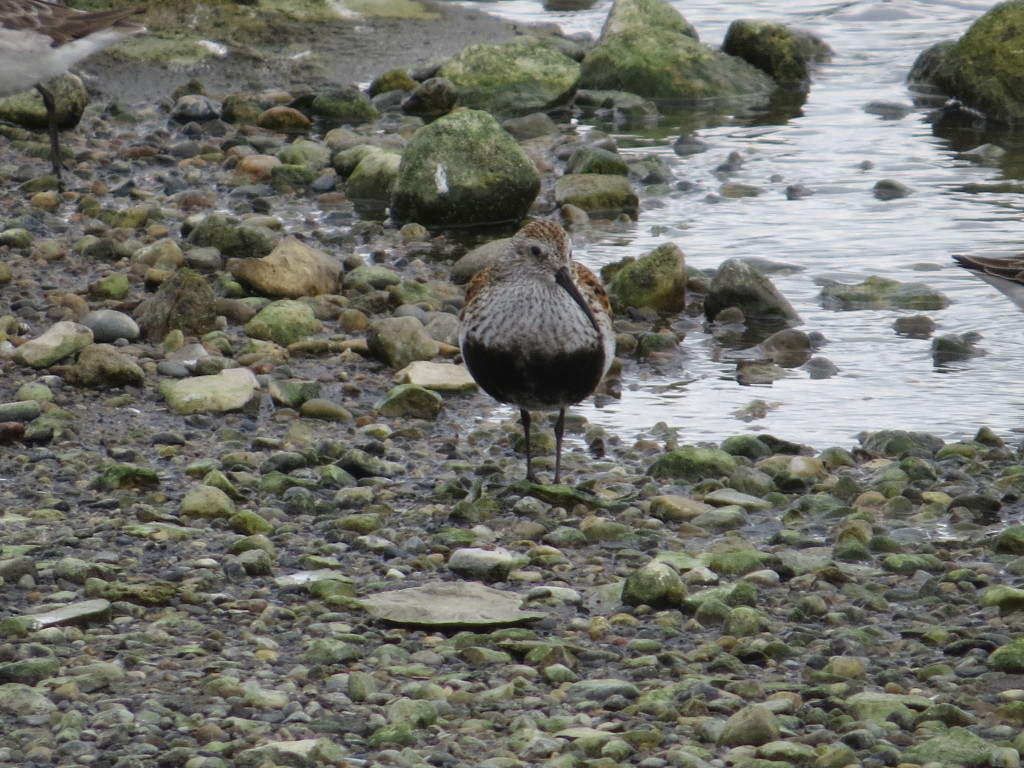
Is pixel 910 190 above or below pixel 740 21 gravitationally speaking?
below

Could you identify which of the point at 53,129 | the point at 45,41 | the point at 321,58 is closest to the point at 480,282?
the point at 45,41

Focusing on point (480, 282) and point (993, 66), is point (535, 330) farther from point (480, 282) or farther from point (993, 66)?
point (993, 66)

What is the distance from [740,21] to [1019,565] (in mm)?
13738

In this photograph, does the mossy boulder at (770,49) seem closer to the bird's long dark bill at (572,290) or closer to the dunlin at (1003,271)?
the dunlin at (1003,271)

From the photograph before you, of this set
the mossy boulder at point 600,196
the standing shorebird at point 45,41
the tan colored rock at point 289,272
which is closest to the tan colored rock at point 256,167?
the standing shorebird at point 45,41

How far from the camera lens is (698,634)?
17.2ft

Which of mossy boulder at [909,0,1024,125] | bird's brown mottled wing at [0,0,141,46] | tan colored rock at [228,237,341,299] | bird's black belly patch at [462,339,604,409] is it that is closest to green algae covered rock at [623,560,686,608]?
bird's black belly patch at [462,339,604,409]

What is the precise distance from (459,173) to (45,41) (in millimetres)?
3601

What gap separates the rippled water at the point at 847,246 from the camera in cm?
843

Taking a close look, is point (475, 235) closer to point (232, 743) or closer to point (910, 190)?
point (910, 190)

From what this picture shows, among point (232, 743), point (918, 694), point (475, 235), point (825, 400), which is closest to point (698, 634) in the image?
point (918, 694)

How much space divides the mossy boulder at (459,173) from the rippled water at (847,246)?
95 centimetres

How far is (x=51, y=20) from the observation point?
39.1 ft

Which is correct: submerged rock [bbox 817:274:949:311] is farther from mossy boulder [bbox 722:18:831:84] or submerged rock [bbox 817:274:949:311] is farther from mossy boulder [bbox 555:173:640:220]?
mossy boulder [bbox 722:18:831:84]
